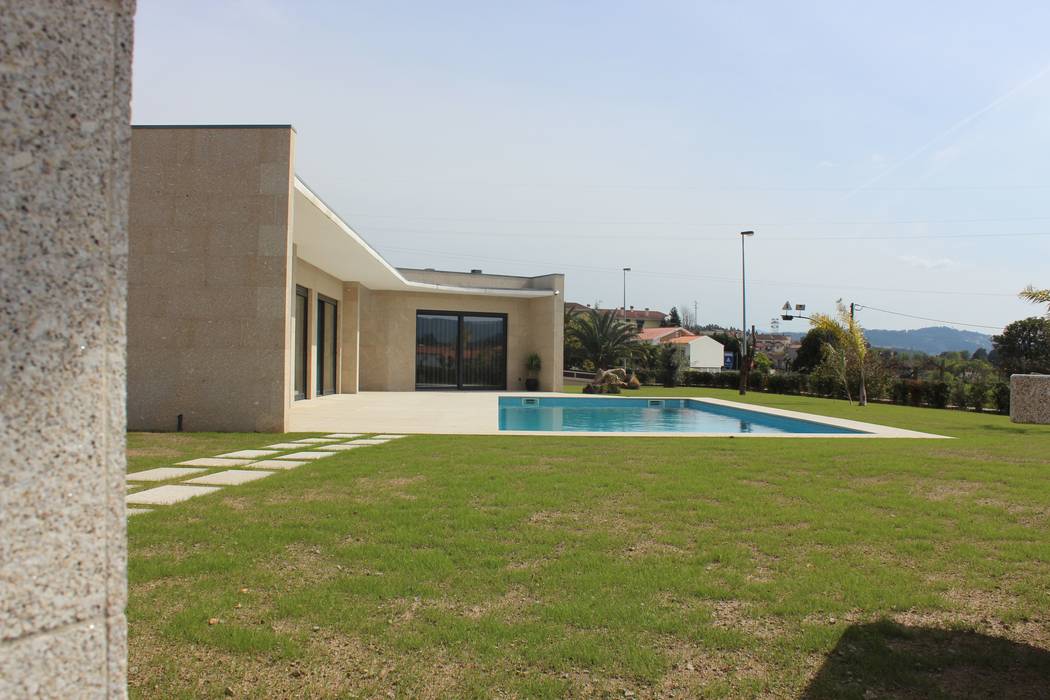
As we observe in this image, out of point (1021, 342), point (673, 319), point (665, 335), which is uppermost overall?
point (673, 319)

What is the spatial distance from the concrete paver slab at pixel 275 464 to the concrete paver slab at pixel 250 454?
0.41m

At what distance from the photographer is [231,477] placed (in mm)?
6777

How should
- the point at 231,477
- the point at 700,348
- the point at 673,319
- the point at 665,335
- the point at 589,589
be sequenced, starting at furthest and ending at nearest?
the point at 673,319 → the point at 665,335 → the point at 700,348 → the point at 231,477 → the point at 589,589

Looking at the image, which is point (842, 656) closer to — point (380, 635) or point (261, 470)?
point (380, 635)

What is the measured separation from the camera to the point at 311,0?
31.4 ft

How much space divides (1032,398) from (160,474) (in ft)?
23.4

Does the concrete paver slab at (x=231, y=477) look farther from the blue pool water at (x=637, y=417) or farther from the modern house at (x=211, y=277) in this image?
the blue pool water at (x=637, y=417)

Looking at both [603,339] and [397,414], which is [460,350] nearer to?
[603,339]

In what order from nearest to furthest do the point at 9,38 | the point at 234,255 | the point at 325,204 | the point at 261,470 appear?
the point at 9,38 < the point at 261,470 < the point at 234,255 < the point at 325,204

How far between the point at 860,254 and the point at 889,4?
2339 cm

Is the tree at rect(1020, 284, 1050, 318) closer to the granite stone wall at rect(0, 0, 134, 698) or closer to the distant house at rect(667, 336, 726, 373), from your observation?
the granite stone wall at rect(0, 0, 134, 698)

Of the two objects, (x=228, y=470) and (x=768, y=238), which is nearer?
(x=228, y=470)

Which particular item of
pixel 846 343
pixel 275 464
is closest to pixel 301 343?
pixel 275 464

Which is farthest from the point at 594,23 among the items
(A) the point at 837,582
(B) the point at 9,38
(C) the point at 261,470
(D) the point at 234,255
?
(B) the point at 9,38
